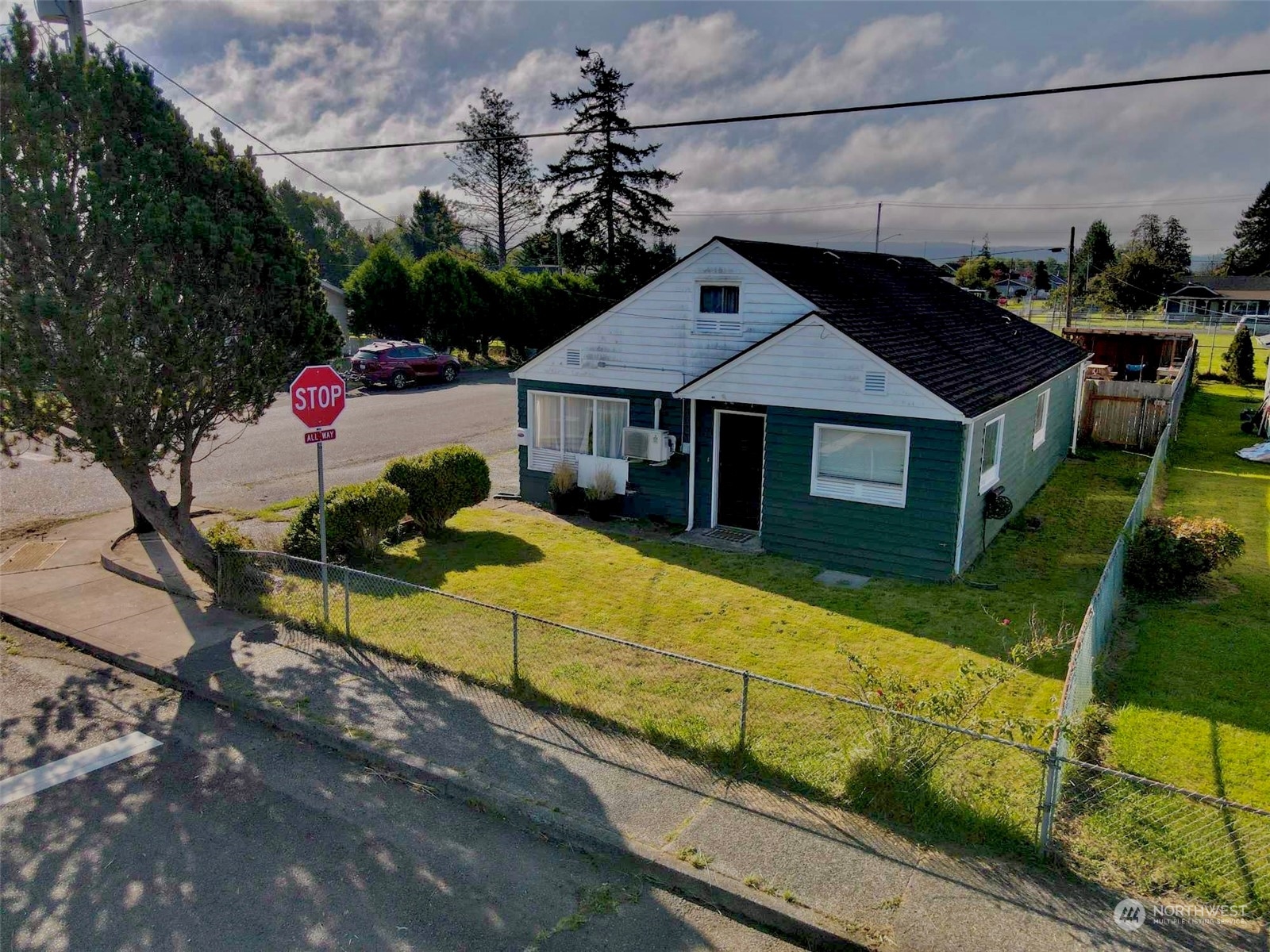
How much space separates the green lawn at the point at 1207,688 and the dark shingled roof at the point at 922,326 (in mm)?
3803

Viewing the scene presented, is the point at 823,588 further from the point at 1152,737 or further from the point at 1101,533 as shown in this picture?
the point at 1101,533

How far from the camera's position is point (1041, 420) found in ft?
57.0

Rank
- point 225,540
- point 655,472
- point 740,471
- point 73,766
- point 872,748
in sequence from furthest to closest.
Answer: point 655,472
point 740,471
point 225,540
point 73,766
point 872,748

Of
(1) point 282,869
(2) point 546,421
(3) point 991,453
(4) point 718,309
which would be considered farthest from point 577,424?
(1) point 282,869

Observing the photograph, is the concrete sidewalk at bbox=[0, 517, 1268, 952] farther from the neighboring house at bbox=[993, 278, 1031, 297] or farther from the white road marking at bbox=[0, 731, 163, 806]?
the neighboring house at bbox=[993, 278, 1031, 297]

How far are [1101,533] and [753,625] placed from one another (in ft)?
25.9

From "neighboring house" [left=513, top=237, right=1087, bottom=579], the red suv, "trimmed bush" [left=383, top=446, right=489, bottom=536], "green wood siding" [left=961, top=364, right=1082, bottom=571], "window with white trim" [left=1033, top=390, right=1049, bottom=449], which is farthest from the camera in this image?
the red suv

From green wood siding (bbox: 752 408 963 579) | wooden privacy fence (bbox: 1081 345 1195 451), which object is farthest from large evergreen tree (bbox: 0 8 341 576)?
wooden privacy fence (bbox: 1081 345 1195 451)

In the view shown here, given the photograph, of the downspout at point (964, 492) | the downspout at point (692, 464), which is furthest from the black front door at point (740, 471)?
the downspout at point (964, 492)

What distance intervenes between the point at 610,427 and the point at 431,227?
8088 centimetres

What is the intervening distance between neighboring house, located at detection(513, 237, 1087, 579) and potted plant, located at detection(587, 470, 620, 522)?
0.64 feet

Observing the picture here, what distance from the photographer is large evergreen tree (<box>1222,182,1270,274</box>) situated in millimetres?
89812

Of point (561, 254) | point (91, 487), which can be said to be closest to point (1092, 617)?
point (91, 487)

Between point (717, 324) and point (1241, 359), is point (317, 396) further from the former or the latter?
point (1241, 359)
